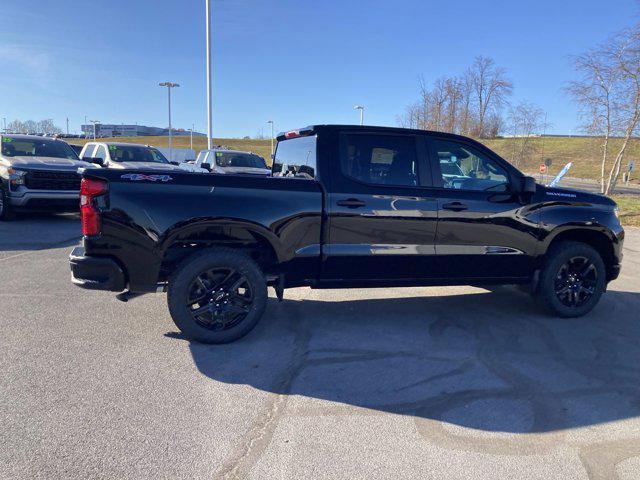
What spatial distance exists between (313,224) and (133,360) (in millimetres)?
1879

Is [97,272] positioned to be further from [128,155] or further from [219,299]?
[128,155]

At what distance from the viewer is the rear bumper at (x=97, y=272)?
394 cm

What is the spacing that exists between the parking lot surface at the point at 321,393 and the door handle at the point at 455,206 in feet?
4.00

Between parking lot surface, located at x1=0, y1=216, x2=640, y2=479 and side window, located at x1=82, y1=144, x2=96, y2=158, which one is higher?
side window, located at x1=82, y1=144, x2=96, y2=158

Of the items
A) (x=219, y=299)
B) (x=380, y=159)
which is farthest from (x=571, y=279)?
(x=219, y=299)

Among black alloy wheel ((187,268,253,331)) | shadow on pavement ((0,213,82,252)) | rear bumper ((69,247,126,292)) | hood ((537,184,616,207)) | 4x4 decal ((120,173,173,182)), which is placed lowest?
shadow on pavement ((0,213,82,252))

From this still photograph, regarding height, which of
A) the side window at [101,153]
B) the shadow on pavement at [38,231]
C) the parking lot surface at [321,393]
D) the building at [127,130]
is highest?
the building at [127,130]

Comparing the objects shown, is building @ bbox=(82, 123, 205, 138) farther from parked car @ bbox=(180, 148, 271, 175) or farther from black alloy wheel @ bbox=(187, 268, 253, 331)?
black alloy wheel @ bbox=(187, 268, 253, 331)

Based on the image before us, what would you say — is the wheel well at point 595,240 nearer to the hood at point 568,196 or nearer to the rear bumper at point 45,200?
the hood at point 568,196

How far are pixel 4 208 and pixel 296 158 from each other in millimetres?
8539

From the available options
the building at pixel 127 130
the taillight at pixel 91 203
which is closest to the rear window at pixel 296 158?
the taillight at pixel 91 203

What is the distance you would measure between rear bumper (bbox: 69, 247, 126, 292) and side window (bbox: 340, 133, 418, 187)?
2.16 metres

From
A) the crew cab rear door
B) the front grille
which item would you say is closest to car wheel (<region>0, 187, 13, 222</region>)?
the front grille

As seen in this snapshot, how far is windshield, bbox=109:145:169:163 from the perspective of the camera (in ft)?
45.1
